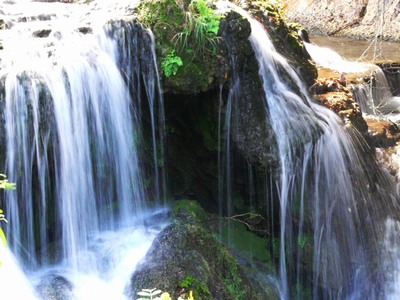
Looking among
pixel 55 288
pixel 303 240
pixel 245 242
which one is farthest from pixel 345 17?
pixel 55 288

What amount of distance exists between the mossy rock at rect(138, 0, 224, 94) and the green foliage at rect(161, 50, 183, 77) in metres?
0.03

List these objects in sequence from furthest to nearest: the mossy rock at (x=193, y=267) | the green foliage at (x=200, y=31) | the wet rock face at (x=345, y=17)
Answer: the wet rock face at (x=345, y=17) → the green foliage at (x=200, y=31) → the mossy rock at (x=193, y=267)

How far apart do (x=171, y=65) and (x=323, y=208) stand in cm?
280

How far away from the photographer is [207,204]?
7.03 metres

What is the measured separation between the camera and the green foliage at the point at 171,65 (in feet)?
19.6

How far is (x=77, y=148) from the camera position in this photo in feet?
18.2

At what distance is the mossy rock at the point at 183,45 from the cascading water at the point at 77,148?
184mm

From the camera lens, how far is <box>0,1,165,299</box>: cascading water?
511 centimetres

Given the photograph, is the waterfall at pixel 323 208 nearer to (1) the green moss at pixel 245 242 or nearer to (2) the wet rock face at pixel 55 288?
(1) the green moss at pixel 245 242

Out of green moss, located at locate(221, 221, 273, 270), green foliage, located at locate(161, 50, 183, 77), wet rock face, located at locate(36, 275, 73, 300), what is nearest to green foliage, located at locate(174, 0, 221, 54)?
green foliage, located at locate(161, 50, 183, 77)

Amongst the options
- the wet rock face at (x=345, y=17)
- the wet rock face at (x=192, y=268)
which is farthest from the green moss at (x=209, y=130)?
the wet rock face at (x=345, y=17)

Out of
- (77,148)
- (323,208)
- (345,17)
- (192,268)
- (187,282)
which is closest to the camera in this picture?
(187,282)

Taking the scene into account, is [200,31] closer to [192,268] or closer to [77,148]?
[77,148]

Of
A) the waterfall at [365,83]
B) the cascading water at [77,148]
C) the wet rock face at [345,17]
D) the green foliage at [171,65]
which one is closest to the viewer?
the cascading water at [77,148]
